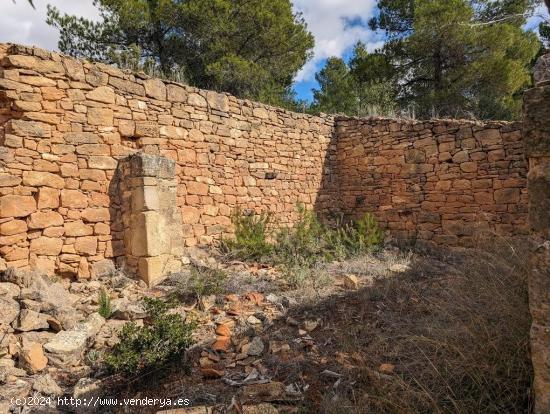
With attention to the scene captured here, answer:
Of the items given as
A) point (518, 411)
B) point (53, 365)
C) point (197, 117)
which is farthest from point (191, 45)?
point (518, 411)

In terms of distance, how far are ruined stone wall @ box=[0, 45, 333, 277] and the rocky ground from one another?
1.70 feet

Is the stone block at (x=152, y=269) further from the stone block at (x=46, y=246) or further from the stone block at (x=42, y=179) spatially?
the stone block at (x=42, y=179)

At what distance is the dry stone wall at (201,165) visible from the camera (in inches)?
177

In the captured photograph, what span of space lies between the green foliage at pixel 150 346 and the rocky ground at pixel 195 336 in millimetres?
131

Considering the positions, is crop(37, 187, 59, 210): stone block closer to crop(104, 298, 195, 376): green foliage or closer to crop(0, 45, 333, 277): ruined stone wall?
crop(0, 45, 333, 277): ruined stone wall

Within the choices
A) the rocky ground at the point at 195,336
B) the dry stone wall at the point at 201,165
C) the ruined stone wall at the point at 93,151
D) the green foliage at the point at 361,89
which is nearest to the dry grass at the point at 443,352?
the rocky ground at the point at 195,336

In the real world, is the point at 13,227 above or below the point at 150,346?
above

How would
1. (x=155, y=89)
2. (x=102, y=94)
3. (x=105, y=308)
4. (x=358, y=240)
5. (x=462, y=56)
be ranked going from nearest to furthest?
(x=105, y=308) < (x=102, y=94) < (x=155, y=89) < (x=358, y=240) < (x=462, y=56)

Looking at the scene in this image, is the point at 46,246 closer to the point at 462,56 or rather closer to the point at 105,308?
the point at 105,308

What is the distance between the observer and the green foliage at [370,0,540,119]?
1050 centimetres

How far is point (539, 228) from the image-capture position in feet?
4.58

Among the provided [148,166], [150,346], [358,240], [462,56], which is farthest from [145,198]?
[462,56]

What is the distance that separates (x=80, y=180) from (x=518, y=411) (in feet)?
16.6

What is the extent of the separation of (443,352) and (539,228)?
1217 mm
